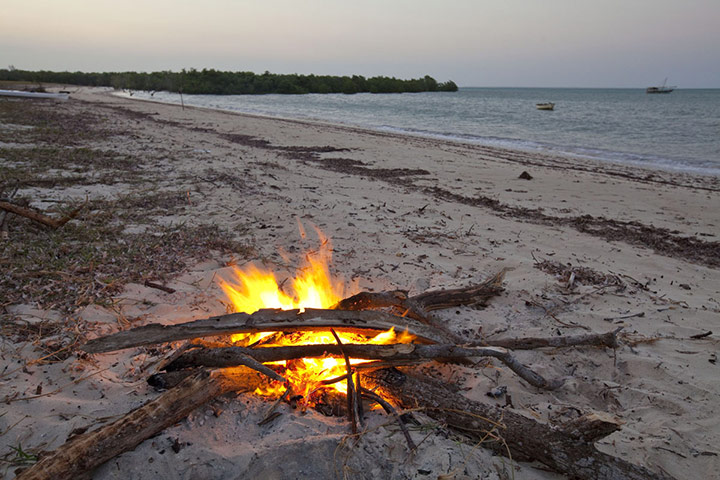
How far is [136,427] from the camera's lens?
2023mm

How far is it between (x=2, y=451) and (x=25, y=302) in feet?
6.03

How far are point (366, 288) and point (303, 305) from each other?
1.06m

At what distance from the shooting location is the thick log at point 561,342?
124 inches

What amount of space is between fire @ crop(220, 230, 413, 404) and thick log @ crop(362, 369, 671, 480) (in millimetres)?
279

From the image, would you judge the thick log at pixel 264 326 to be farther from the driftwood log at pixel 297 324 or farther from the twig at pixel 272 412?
the twig at pixel 272 412

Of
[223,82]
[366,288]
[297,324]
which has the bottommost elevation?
[366,288]

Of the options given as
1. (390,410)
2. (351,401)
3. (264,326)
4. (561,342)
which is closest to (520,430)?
(390,410)

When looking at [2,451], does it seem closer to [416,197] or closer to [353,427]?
[353,427]

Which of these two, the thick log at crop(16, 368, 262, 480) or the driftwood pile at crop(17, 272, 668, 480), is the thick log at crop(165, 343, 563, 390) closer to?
the driftwood pile at crop(17, 272, 668, 480)

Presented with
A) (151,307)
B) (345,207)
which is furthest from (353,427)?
(345,207)

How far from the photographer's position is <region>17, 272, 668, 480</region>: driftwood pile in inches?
76.7

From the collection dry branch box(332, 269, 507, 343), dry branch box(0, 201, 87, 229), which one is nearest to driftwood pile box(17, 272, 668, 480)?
dry branch box(332, 269, 507, 343)

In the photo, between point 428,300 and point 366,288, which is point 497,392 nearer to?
point 428,300

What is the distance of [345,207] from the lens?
716 centimetres
